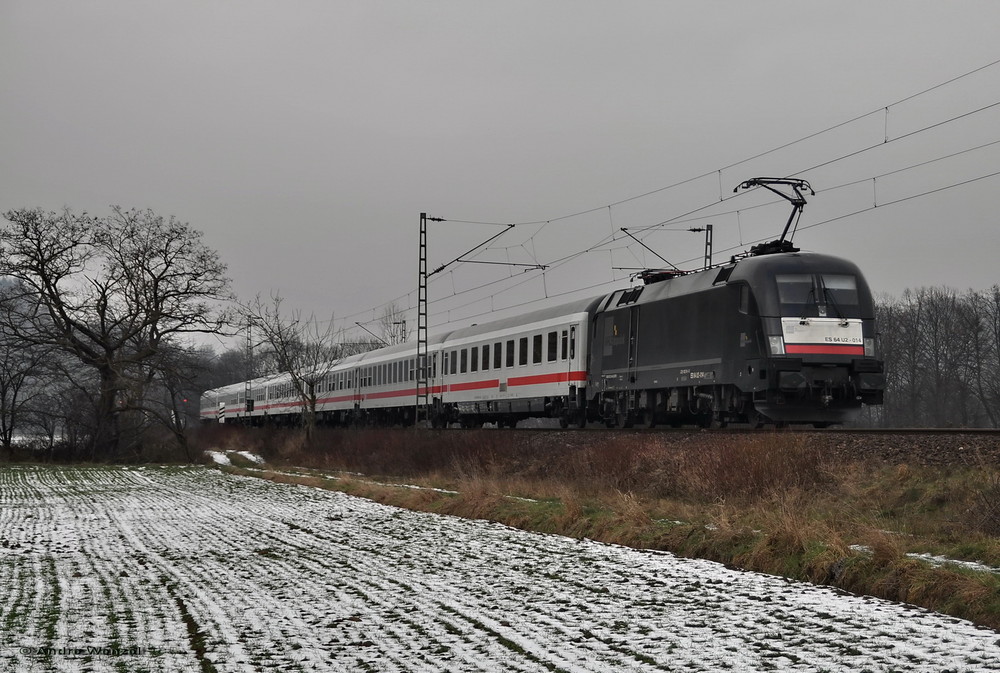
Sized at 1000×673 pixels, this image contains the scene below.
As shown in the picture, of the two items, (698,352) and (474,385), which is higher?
(698,352)

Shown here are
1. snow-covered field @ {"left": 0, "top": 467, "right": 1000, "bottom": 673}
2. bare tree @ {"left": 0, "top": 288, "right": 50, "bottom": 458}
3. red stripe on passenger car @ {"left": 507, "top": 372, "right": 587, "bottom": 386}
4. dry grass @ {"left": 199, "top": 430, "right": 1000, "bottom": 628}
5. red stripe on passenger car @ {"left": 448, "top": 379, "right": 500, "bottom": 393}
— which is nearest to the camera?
snow-covered field @ {"left": 0, "top": 467, "right": 1000, "bottom": 673}

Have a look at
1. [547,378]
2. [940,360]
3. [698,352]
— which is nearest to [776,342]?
[698,352]

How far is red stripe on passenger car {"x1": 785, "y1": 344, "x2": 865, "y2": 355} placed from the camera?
832 inches

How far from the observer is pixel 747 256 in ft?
75.0

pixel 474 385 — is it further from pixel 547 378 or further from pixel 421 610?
pixel 421 610

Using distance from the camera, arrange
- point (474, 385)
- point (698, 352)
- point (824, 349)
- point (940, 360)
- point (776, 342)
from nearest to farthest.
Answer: point (776, 342), point (824, 349), point (698, 352), point (474, 385), point (940, 360)

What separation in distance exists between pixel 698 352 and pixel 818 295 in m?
2.97

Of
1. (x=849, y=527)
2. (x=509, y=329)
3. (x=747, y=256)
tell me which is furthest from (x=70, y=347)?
(x=849, y=527)

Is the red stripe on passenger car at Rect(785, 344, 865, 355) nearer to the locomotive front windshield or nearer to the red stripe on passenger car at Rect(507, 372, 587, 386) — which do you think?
the locomotive front windshield

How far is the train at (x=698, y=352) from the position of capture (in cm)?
2130

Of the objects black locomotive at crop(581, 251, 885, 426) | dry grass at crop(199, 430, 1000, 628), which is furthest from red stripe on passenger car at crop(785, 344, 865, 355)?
dry grass at crop(199, 430, 1000, 628)

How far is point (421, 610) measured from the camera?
29.2 feet

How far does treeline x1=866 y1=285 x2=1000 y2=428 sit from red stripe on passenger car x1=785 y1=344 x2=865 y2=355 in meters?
44.6

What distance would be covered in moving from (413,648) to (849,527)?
6.30 m
